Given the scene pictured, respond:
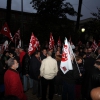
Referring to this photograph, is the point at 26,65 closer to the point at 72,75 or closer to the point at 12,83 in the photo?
the point at 72,75

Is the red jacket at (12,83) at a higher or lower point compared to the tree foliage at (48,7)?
lower

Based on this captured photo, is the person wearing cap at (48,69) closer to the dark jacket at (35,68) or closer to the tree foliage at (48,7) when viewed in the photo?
the dark jacket at (35,68)

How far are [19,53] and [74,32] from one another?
1204cm

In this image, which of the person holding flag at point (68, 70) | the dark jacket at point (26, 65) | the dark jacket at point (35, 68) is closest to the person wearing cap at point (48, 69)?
the dark jacket at point (35, 68)

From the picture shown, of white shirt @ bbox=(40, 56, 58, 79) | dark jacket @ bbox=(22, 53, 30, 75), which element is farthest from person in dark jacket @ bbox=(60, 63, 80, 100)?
dark jacket @ bbox=(22, 53, 30, 75)

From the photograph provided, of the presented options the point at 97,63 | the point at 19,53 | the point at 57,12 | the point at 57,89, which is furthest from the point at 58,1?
the point at 97,63

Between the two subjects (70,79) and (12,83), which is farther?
(70,79)

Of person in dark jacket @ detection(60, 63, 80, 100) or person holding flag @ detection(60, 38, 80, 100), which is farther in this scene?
person in dark jacket @ detection(60, 63, 80, 100)

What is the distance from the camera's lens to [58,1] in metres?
19.5

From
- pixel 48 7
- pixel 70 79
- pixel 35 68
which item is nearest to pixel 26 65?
pixel 35 68

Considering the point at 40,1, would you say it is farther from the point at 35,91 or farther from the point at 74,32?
the point at 35,91

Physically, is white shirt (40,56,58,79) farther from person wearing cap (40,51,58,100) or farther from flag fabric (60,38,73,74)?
flag fabric (60,38,73,74)

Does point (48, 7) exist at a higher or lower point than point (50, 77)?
higher

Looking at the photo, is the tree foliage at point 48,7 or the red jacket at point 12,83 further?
the tree foliage at point 48,7
